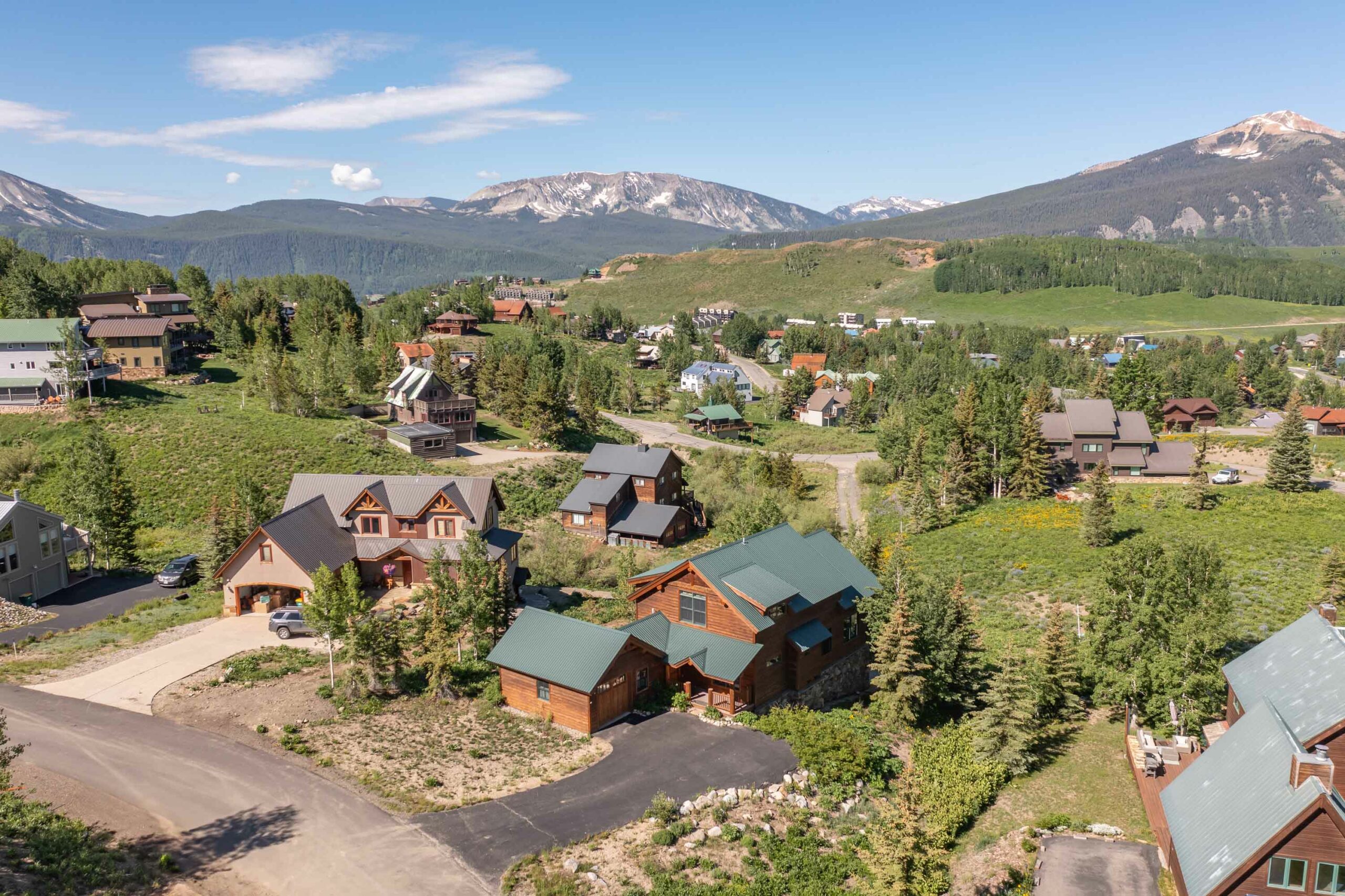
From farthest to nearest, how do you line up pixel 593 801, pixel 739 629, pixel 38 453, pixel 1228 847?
pixel 38 453 < pixel 739 629 < pixel 593 801 < pixel 1228 847

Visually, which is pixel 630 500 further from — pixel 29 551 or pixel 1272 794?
pixel 1272 794

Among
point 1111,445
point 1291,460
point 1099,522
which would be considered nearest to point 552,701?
point 1099,522

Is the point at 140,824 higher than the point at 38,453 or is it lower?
lower

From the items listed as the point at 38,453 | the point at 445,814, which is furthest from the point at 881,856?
the point at 38,453

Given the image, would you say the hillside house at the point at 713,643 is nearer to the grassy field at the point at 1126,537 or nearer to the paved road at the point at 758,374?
the grassy field at the point at 1126,537

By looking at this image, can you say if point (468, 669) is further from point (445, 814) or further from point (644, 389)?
point (644, 389)

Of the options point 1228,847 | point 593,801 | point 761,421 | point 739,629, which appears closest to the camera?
point 1228,847

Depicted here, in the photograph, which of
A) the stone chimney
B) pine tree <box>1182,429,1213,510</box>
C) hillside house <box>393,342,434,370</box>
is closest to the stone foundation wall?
the stone chimney
